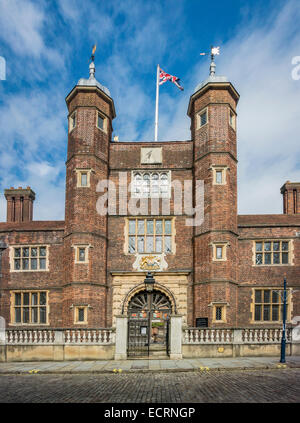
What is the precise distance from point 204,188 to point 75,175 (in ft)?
23.3

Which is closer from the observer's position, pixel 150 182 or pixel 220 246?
pixel 220 246

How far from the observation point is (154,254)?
19.5 meters

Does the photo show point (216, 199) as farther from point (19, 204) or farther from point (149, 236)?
point (19, 204)

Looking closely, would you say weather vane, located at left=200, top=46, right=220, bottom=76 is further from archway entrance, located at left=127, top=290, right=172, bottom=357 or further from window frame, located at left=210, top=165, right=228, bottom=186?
archway entrance, located at left=127, top=290, right=172, bottom=357

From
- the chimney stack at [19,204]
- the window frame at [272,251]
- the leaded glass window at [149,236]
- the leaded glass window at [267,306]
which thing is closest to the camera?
the leaded glass window at [267,306]

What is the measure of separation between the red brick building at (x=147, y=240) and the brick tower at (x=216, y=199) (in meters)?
0.06

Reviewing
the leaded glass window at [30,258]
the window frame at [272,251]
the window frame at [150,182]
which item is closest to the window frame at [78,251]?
the leaded glass window at [30,258]

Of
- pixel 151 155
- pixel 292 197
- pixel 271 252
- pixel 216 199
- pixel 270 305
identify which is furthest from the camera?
pixel 292 197

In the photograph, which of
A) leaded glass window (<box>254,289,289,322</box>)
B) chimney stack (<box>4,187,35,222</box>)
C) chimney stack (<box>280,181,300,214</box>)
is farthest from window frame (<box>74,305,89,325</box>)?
chimney stack (<box>280,181,300,214</box>)

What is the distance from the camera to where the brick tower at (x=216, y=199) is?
1777 centimetres

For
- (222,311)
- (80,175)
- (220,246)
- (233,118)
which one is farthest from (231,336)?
(233,118)

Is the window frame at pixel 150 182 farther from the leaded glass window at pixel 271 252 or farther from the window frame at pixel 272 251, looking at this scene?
the leaded glass window at pixel 271 252

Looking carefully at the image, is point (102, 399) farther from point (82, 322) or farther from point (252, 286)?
point (252, 286)

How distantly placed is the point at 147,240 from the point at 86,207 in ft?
12.4
